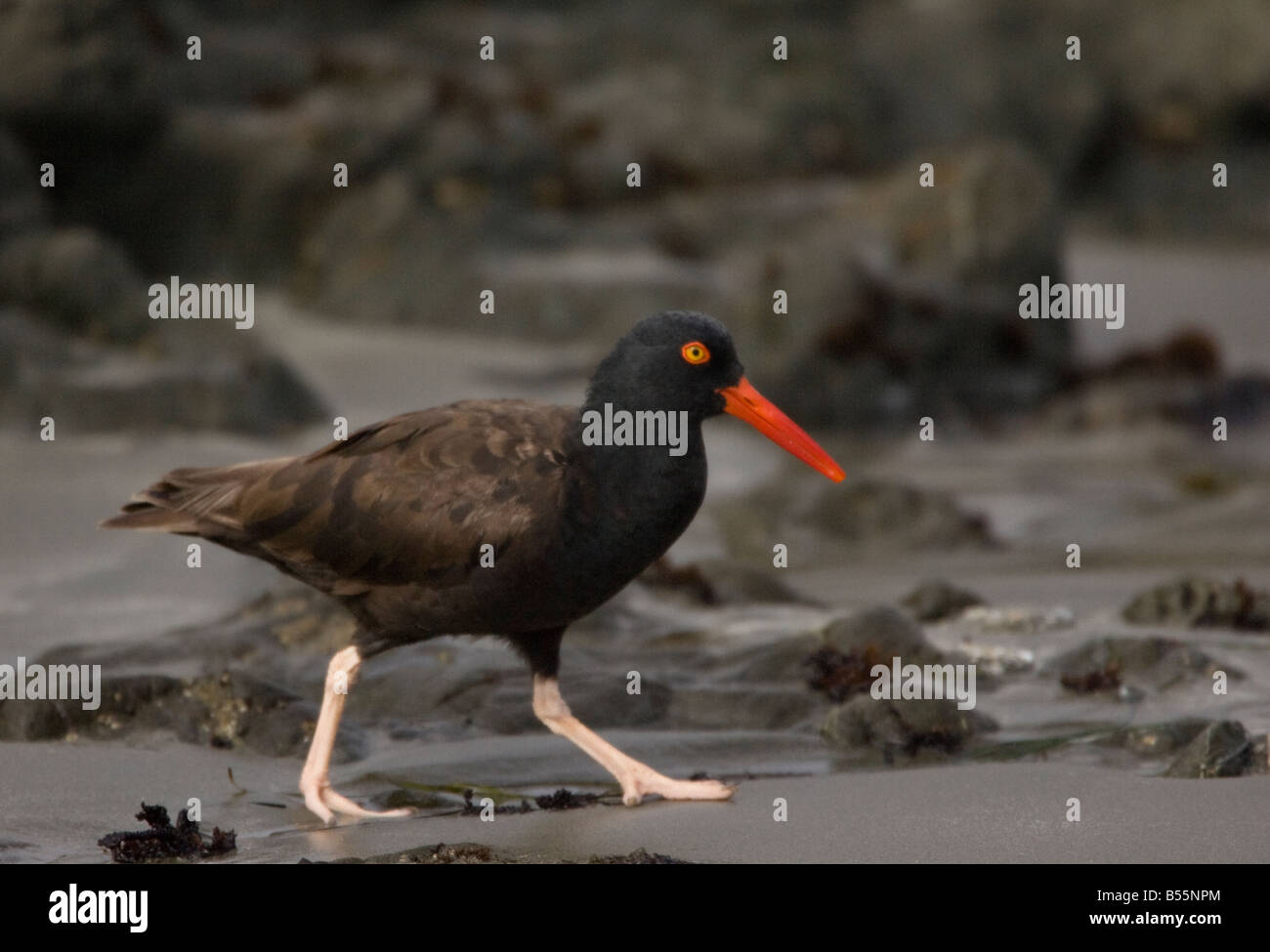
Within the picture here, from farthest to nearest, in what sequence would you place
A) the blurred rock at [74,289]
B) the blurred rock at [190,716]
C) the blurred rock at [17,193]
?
the blurred rock at [17,193] < the blurred rock at [74,289] < the blurred rock at [190,716]

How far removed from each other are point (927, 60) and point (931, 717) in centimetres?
1717

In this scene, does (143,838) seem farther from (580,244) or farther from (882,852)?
(580,244)

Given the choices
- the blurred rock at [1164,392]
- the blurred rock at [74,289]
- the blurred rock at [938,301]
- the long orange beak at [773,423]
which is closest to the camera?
the long orange beak at [773,423]

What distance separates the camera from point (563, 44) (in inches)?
865

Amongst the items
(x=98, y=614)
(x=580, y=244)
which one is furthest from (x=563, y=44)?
(x=98, y=614)

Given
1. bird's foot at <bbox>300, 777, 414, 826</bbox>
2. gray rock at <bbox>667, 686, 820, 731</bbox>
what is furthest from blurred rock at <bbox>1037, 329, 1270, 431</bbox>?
bird's foot at <bbox>300, 777, 414, 826</bbox>

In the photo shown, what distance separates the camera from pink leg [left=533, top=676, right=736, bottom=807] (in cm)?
529

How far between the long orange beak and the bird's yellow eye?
15 centimetres

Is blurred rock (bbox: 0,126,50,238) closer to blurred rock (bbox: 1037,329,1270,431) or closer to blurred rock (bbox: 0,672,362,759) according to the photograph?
blurred rock (bbox: 0,672,362,759)

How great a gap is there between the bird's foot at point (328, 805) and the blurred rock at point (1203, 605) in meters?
3.98

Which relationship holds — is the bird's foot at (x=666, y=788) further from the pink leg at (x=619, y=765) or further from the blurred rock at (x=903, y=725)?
the blurred rock at (x=903, y=725)

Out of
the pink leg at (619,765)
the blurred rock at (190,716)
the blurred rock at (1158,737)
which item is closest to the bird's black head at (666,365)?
the pink leg at (619,765)

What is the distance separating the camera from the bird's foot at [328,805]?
5.21m

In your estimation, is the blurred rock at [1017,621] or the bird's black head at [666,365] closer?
the bird's black head at [666,365]
